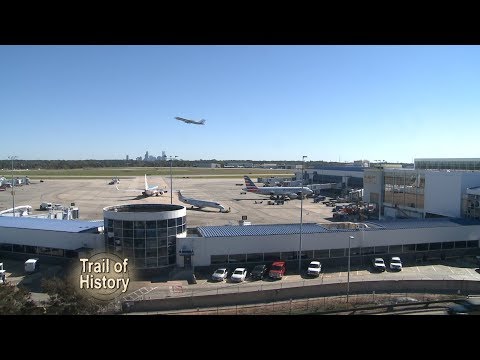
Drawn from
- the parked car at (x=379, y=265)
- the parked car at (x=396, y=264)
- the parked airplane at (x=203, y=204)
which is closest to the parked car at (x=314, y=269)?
the parked car at (x=379, y=265)

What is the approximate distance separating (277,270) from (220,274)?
2496 millimetres

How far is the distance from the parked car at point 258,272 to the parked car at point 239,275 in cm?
36

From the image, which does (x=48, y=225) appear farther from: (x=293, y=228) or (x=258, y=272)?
(x=293, y=228)

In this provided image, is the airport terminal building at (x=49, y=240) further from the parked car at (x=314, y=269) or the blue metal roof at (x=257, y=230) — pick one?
the parked car at (x=314, y=269)

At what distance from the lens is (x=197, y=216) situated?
32.2 metres

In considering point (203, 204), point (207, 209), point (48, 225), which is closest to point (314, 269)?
point (48, 225)

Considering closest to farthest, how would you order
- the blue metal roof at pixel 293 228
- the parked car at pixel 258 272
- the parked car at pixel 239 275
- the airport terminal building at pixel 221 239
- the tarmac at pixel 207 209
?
1. the parked car at pixel 239 275
2. the parked car at pixel 258 272
3. the airport terminal building at pixel 221 239
4. the blue metal roof at pixel 293 228
5. the tarmac at pixel 207 209

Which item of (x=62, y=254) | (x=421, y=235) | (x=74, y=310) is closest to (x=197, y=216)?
(x=62, y=254)

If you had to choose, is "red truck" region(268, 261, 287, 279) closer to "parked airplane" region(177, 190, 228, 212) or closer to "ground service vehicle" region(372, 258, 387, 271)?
"ground service vehicle" region(372, 258, 387, 271)

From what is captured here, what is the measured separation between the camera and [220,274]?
15914 mm

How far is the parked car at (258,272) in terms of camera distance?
1612 cm

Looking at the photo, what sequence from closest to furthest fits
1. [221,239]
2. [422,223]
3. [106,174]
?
[221,239]
[422,223]
[106,174]
